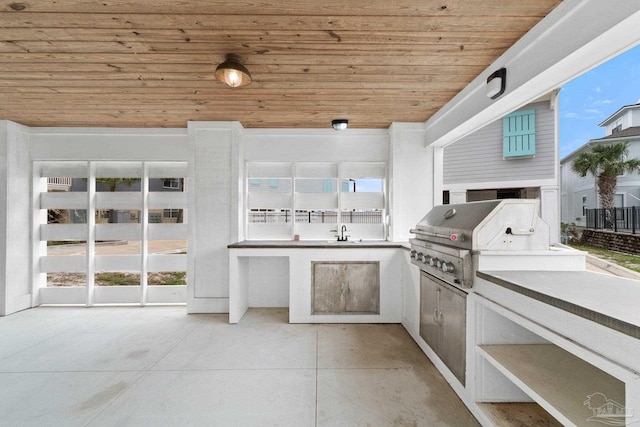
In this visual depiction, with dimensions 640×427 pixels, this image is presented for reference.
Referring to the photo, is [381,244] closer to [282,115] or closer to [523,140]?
[282,115]

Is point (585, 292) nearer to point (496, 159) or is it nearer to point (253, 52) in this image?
point (253, 52)

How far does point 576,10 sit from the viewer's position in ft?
5.50

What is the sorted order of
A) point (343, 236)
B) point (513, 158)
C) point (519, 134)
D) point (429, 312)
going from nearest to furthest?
point (429, 312) < point (343, 236) < point (519, 134) < point (513, 158)

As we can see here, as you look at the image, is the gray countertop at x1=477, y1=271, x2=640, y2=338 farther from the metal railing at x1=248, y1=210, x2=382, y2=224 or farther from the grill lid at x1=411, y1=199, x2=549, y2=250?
the metal railing at x1=248, y1=210, x2=382, y2=224

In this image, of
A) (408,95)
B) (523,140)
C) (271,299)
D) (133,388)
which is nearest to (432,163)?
(408,95)

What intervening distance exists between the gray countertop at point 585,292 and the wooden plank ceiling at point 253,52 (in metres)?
1.80

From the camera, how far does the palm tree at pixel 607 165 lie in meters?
1.66

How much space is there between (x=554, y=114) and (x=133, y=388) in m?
7.63

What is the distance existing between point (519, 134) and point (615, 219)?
15.7 ft

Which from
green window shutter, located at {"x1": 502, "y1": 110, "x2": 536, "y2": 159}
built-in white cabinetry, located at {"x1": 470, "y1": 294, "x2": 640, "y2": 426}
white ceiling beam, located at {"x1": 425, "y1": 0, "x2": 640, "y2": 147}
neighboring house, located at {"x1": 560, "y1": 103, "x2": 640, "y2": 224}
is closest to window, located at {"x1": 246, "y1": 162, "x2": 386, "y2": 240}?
white ceiling beam, located at {"x1": 425, "y1": 0, "x2": 640, "y2": 147}

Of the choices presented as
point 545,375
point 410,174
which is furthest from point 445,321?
point 410,174

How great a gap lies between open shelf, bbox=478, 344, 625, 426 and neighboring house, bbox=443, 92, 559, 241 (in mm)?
4118

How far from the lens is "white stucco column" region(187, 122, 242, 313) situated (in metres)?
4.05

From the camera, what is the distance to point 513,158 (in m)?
5.77
